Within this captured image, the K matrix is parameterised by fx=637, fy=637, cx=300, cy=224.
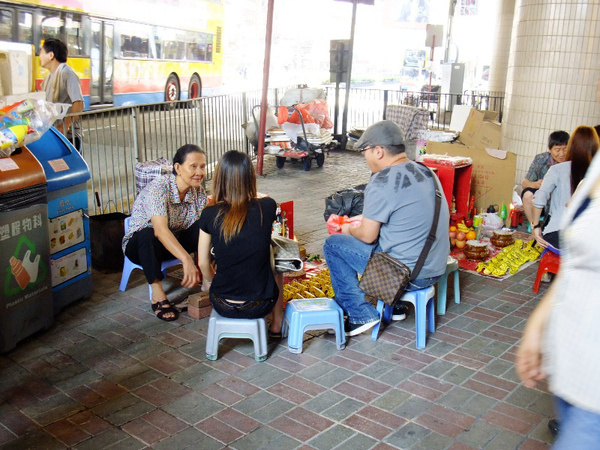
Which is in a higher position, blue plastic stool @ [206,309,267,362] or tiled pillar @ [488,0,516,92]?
tiled pillar @ [488,0,516,92]

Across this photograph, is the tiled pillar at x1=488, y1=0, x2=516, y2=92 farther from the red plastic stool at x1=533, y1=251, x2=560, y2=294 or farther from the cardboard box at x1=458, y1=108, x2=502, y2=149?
the red plastic stool at x1=533, y1=251, x2=560, y2=294

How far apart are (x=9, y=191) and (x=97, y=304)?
145 cm

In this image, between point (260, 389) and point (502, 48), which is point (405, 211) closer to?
point (260, 389)

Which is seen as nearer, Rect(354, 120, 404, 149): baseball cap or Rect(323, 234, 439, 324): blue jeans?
Result: Rect(354, 120, 404, 149): baseball cap

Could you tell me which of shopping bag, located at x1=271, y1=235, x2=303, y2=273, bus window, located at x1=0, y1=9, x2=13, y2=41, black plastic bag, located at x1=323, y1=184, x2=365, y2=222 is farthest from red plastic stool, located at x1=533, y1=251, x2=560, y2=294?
bus window, located at x1=0, y1=9, x2=13, y2=41

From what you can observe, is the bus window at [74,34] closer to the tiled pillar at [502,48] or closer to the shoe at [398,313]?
the tiled pillar at [502,48]

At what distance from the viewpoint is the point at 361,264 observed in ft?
15.2

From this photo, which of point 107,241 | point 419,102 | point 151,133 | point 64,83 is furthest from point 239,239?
point 419,102

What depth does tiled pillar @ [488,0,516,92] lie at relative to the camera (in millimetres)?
17219

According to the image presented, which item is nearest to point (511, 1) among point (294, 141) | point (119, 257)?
point (294, 141)

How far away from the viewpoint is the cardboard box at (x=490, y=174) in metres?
7.72

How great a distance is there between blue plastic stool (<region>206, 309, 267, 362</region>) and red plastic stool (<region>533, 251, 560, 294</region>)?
2756 millimetres

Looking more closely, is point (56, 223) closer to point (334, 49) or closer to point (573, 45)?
point (573, 45)

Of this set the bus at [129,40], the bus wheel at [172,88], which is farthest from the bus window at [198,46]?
the bus wheel at [172,88]
